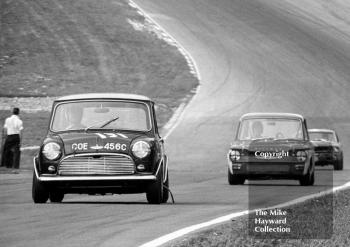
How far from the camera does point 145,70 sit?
50781mm

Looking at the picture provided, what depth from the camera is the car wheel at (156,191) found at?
14945 millimetres

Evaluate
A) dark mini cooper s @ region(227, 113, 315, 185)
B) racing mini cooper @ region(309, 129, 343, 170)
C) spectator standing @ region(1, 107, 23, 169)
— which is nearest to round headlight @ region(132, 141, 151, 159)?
dark mini cooper s @ region(227, 113, 315, 185)

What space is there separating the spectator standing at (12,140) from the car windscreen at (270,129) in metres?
6.23

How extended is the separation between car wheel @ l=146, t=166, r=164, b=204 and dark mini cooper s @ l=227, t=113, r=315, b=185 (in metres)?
6.02

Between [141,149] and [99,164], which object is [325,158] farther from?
[99,164]

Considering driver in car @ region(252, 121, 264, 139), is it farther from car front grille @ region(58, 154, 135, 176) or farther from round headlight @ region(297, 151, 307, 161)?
car front grille @ region(58, 154, 135, 176)

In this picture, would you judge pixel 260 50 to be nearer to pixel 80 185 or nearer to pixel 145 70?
pixel 145 70

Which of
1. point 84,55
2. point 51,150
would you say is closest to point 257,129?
point 51,150

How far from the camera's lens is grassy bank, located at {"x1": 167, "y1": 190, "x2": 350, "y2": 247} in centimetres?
1034

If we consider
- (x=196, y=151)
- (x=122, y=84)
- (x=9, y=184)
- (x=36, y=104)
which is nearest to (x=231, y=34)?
(x=122, y=84)

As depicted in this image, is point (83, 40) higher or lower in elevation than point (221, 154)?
higher

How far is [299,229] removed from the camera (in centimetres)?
1146

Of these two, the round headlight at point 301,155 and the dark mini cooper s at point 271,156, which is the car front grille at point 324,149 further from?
the round headlight at point 301,155

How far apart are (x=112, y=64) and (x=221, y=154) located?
17.7m
